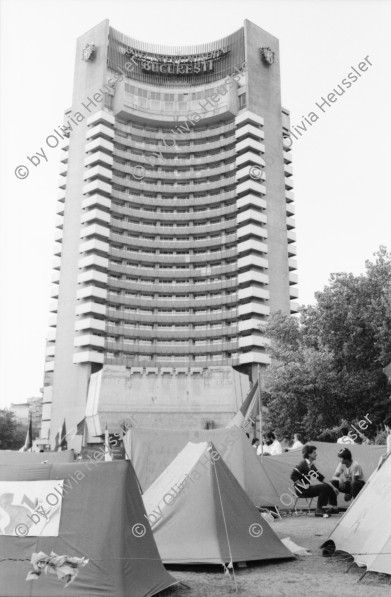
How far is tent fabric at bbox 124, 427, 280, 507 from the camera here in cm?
1352

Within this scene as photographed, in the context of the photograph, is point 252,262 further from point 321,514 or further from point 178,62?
point 321,514

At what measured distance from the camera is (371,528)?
750 centimetres

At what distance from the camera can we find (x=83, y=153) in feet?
283

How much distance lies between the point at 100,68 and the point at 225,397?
56.8 metres

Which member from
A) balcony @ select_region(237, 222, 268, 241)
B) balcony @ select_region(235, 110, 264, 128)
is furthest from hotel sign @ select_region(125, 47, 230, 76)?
balcony @ select_region(237, 222, 268, 241)

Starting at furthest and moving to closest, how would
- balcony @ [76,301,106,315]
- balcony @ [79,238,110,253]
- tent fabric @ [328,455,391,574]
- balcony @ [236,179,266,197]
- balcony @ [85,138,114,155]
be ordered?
1. balcony @ [85,138,114,155]
2. balcony @ [236,179,266,197]
3. balcony @ [79,238,110,253]
4. balcony @ [76,301,106,315]
5. tent fabric @ [328,455,391,574]

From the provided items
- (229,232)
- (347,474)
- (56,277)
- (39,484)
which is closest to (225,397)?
(229,232)

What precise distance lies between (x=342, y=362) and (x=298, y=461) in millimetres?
14691

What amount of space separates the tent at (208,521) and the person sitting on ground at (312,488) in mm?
4513

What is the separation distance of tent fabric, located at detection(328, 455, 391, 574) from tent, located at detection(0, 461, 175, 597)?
103 inches

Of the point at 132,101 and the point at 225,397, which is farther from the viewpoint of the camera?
A: the point at 132,101

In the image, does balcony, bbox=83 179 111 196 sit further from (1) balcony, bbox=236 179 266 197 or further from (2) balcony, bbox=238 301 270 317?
(2) balcony, bbox=238 301 270 317

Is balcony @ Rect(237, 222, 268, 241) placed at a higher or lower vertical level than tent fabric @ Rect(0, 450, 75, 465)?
higher

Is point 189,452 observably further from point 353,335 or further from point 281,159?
point 281,159
